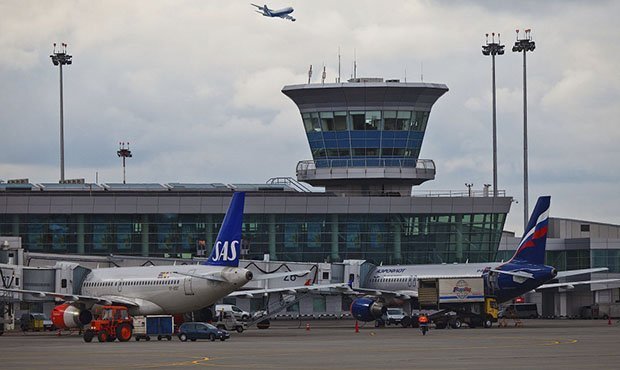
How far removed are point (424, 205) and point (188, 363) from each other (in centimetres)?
8337

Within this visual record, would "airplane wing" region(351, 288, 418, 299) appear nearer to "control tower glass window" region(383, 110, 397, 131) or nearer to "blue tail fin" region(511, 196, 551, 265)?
"blue tail fin" region(511, 196, 551, 265)

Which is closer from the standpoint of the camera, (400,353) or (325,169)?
(400,353)

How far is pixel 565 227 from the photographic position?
490 feet

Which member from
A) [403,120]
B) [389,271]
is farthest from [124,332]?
[403,120]

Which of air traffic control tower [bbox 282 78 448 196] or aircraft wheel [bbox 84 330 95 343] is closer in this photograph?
aircraft wheel [bbox 84 330 95 343]

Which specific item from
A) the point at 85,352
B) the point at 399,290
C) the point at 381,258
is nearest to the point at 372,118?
the point at 381,258

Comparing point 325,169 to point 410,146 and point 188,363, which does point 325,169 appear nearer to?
point 410,146

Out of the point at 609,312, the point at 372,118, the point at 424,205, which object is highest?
the point at 372,118

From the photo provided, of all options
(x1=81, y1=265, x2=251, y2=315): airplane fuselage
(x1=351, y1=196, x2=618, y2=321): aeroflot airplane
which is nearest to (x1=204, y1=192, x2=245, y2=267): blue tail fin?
(x1=81, y1=265, x2=251, y2=315): airplane fuselage

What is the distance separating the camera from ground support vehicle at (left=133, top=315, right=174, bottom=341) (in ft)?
239

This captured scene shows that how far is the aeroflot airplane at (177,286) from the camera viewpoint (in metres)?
77.9

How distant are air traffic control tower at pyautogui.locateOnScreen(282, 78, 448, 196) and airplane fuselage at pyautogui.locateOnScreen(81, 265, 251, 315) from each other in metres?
49.5

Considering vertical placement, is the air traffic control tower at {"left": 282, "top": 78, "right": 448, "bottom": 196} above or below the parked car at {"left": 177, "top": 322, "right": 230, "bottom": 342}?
above

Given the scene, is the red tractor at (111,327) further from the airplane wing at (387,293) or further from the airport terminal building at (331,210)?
the airport terminal building at (331,210)
